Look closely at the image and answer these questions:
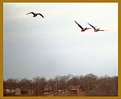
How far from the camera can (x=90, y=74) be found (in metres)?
6.61

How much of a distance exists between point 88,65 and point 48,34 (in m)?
0.74

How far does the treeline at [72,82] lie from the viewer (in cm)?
659

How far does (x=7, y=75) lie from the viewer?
6.58 metres

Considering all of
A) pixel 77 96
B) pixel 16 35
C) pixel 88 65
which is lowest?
pixel 77 96

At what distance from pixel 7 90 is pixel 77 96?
3.33 feet

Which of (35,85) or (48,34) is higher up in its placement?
(48,34)

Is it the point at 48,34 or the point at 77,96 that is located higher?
the point at 48,34

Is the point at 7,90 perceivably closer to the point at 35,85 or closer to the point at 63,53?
the point at 35,85

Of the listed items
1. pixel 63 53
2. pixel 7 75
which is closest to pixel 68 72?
pixel 63 53

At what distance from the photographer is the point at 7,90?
6602 millimetres

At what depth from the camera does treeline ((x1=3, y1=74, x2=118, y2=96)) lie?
6.59 metres

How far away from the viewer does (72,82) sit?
6625mm

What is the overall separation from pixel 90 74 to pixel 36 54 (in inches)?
32.8

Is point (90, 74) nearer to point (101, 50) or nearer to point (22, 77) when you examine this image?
point (101, 50)
